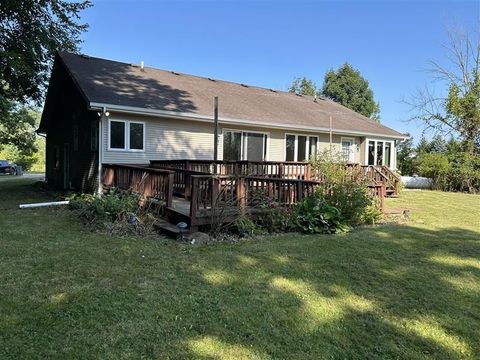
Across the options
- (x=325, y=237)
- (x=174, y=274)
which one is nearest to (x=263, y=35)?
(x=325, y=237)

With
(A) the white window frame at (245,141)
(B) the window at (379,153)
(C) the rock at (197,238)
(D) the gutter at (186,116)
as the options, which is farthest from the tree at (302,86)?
(C) the rock at (197,238)

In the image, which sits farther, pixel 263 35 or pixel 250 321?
pixel 263 35

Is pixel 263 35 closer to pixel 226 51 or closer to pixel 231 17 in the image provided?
pixel 226 51

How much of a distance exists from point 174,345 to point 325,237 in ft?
14.2

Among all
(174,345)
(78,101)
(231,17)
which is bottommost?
(174,345)

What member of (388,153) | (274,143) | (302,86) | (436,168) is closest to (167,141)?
(274,143)

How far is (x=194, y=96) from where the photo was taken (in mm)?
15484

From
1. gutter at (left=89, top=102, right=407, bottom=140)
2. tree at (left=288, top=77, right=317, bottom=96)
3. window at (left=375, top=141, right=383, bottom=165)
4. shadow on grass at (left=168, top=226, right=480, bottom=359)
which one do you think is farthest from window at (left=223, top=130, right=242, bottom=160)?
tree at (left=288, top=77, right=317, bottom=96)

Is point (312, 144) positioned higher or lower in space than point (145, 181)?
higher

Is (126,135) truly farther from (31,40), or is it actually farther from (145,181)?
(31,40)

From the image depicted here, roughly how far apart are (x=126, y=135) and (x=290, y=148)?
6.93 meters

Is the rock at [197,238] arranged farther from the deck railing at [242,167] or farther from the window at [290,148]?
the window at [290,148]

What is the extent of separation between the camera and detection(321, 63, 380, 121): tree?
3866 cm

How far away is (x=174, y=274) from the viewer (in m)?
4.84
